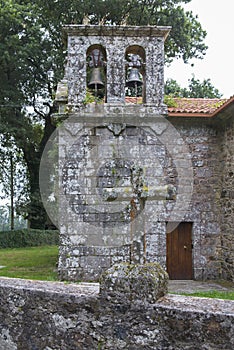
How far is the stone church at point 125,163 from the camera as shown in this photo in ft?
28.2

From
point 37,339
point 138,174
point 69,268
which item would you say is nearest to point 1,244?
point 69,268

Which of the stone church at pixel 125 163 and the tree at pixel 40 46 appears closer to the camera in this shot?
the stone church at pixel 125 163

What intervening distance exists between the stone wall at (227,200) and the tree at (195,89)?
13731 mm

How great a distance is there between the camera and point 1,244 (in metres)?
17.8

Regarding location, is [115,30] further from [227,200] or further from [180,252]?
[180,252]

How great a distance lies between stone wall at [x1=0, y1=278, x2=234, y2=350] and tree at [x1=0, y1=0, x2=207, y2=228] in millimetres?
14882

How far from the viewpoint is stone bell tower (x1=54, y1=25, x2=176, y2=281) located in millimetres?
8578

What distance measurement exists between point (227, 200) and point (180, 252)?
65.9 inches

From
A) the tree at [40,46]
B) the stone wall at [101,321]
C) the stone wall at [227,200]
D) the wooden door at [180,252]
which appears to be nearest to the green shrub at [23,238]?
the tree at [40,46]

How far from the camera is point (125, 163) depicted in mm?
8812

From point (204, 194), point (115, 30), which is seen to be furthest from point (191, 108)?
point (115, 30)

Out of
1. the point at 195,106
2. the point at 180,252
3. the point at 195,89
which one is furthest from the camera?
the point at 195,89

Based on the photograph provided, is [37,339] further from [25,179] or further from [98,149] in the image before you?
[25,179]

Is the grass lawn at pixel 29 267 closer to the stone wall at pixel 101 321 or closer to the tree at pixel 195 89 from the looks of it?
the stone wall at pixel 101 321
